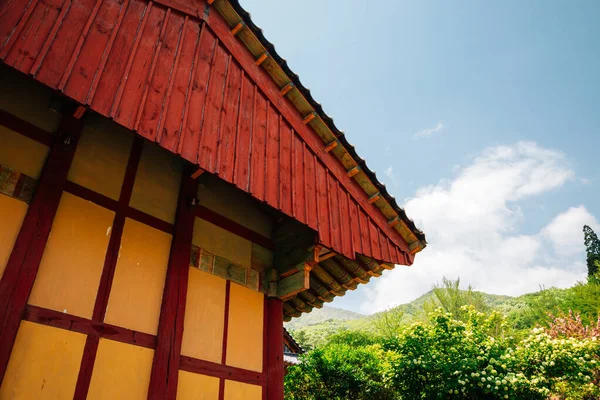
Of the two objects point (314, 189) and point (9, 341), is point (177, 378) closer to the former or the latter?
point (9, 341)

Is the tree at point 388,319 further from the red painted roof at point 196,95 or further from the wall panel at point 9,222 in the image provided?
the wall panel at point 9,222

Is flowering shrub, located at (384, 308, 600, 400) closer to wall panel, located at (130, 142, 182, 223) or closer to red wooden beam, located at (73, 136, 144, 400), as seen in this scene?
wall panel, located at (130, 142, 182, 223)

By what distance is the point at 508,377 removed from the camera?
1088cm

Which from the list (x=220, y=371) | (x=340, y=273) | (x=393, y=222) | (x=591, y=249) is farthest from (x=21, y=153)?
(x=591, y=249)

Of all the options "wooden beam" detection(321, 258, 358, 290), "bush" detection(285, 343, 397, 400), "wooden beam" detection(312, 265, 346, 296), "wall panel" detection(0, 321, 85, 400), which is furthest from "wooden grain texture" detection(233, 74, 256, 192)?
"bush" detection(285, 343, 397, 400)

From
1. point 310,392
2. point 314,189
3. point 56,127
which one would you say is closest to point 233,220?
point 314,189

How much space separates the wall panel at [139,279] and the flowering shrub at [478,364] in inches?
396

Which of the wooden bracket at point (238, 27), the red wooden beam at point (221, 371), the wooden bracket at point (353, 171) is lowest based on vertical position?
the red wooden beam at point (221, 371)

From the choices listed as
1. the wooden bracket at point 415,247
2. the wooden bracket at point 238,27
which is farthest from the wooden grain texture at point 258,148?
the wooden bracket at point 415,247

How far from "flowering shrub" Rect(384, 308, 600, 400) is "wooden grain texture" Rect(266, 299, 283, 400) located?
8.30m

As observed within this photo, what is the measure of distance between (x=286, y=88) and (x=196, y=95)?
1.56 m

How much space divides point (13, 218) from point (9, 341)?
1.02 meters

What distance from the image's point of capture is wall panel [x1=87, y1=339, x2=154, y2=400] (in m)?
3.29

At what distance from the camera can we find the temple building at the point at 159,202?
10.2 ft
